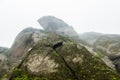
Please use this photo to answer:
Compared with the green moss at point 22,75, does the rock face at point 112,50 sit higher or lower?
higher

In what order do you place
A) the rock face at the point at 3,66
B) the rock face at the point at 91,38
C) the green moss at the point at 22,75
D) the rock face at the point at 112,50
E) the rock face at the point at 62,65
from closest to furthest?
the rock face at the point at 62,65 → the green moss at the point at 22,75 → the rock face at the point at 3,66 → the rock face at the point at 112,50 → the rock face at the point at 91,38

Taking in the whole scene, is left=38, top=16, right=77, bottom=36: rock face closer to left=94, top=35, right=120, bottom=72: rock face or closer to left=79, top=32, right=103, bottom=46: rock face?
left=79, top=32, right=103, bottom=46: rock face

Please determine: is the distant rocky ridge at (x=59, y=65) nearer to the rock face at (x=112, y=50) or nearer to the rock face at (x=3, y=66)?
the rock face at (x=3, y=66)

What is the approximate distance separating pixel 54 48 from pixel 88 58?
5.56m

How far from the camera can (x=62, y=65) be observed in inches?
1101

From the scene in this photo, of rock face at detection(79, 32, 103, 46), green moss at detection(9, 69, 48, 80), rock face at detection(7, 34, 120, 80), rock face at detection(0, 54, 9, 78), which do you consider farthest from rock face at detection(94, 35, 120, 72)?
rock face at detection(0, 54, 9, 78)

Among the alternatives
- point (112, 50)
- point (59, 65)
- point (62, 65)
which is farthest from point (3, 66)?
point (112, 50)

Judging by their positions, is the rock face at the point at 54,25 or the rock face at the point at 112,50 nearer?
the rock face at the point at 112,50

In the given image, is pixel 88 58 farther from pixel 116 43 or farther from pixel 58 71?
pixel 116 43

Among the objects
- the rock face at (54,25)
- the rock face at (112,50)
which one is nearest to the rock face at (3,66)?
the rock face at (112,50)

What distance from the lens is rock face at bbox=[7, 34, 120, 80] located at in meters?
26.5

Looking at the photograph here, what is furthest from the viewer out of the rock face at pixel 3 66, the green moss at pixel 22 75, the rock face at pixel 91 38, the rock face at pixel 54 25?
the rock face at pixel 54 25

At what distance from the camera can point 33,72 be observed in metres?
27.4

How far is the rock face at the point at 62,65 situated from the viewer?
26.5 metres
